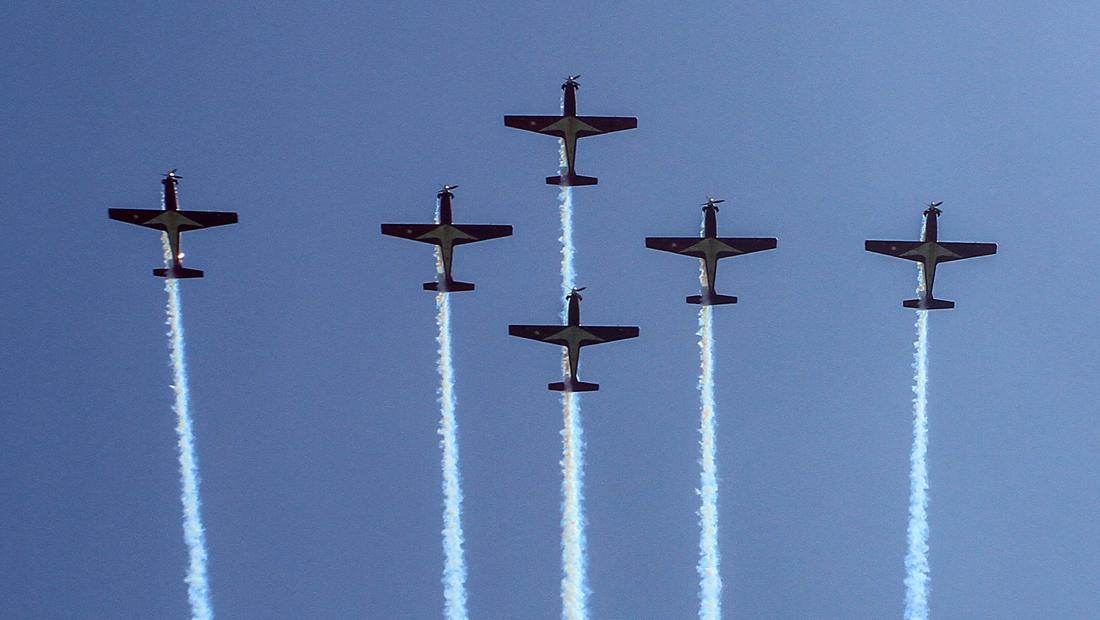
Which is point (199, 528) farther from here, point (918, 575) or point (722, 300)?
point (918, 575)

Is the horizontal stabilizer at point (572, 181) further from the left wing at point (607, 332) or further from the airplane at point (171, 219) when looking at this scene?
the airplane at point (171, 219)

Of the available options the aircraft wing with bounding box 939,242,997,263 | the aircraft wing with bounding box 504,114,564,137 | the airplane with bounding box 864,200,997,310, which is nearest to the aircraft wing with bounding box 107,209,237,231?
the aircraft wing with bounding box 504,114,564,137

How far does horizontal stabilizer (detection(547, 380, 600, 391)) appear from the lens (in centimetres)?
5600

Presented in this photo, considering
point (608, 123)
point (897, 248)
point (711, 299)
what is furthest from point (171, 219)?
point (897, 248)

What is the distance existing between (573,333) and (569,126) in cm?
822

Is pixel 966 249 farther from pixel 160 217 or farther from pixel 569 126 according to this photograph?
pixel 160 217

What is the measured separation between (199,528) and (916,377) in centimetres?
2875

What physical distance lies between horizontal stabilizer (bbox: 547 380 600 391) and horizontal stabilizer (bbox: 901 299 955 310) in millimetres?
12358

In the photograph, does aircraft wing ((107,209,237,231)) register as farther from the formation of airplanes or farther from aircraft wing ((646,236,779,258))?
aircraft wing ((646,236,779,258))

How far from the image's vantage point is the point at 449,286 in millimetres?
57062

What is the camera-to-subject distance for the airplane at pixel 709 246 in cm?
5722

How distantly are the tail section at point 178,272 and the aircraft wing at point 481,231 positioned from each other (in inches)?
375

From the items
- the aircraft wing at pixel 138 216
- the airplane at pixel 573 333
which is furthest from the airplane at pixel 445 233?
the aircraft wing at pixel 138 216

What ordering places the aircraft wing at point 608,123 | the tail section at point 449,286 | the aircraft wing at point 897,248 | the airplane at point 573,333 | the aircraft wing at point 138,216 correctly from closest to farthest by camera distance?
the airplane at point 573,333 → the aircraft wing at point 138,216 → the tail section at point 449,286 → the aircraft wing at point 897,248 → the aircraft wing at point 608,123
